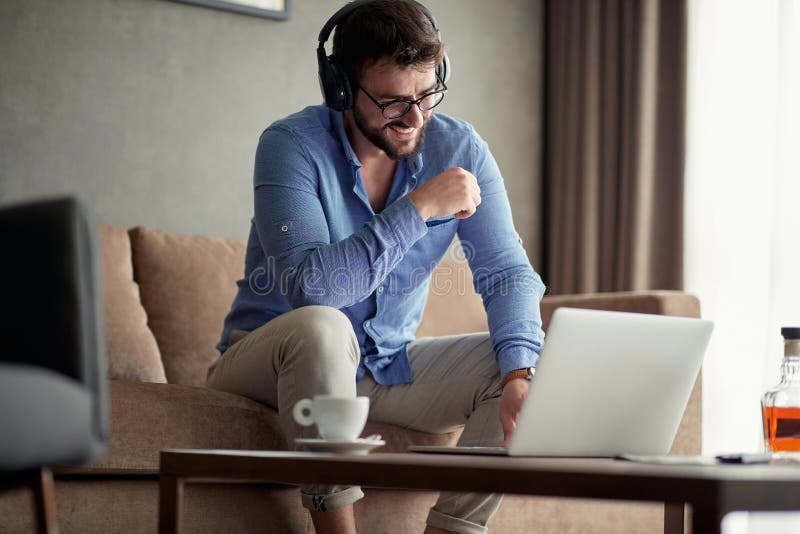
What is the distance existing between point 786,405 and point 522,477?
1.96ft

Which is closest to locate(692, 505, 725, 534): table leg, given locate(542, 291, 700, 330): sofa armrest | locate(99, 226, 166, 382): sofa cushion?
locate(542, 291, 700, 330): sofa armrest

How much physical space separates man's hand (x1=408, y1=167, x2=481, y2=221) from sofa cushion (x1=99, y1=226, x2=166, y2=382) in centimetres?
78

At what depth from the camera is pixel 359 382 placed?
1883mm

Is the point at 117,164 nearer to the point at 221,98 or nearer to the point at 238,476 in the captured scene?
the point at 221,98

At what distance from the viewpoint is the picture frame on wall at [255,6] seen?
2.83 metres

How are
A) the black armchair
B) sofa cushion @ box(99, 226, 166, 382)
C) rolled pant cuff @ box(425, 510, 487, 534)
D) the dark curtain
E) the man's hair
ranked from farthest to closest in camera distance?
the dark curtain
sofa cushion @ box(99, 226, 166, 382)
the man's hair
rolled pant cuff @ box(425, 510, 487, 534)
the black armchair

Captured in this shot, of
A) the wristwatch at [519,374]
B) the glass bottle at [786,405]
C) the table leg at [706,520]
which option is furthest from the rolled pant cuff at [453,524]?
the table leg at [706,520]

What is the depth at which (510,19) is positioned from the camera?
11.6 feet

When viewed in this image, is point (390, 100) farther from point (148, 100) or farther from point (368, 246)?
point (148, 100)

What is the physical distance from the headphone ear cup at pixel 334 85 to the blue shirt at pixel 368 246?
9 cm

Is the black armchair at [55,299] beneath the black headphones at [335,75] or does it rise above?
beneath

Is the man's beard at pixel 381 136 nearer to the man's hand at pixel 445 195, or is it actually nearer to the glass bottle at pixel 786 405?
the man's hand at pixel 445 195

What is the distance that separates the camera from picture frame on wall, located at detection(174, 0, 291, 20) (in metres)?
2.83

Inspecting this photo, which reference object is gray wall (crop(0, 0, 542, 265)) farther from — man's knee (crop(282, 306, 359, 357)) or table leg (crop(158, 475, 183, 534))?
table leg (crop(158, 475, 183, 534))
